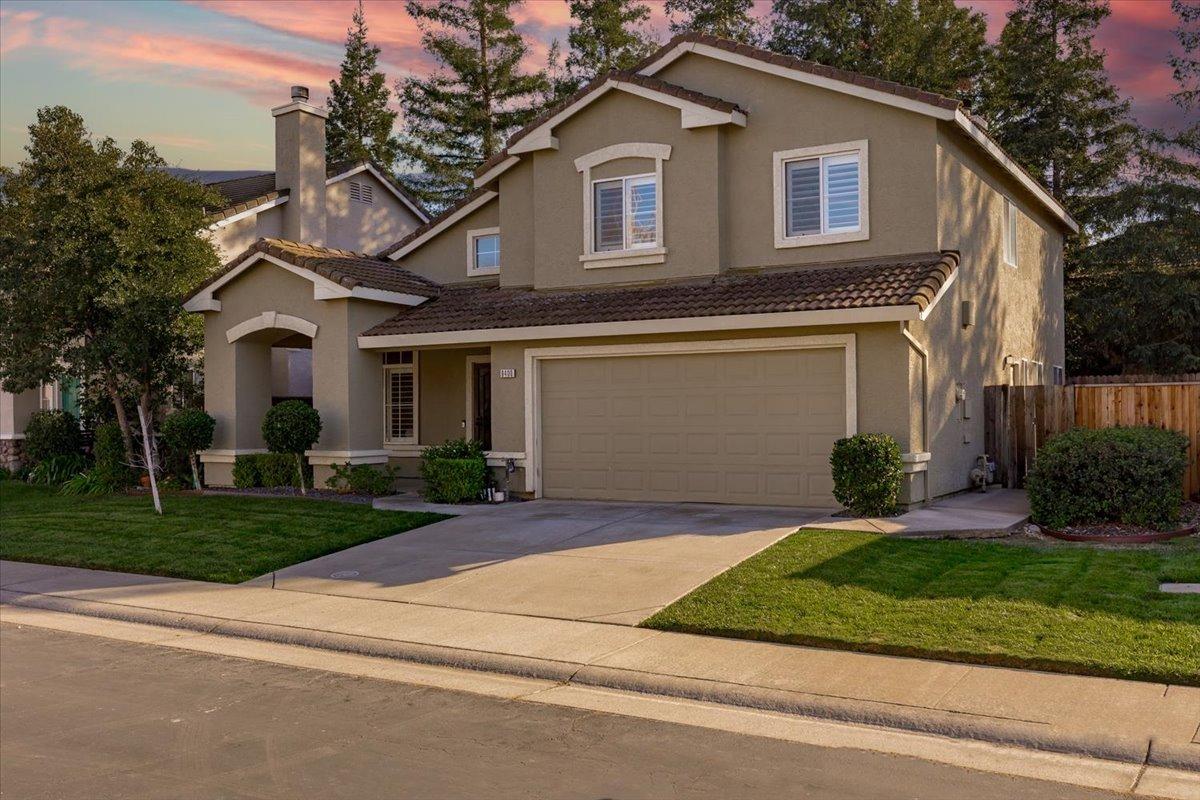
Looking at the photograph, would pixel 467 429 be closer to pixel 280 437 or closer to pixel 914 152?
pixel 280 437

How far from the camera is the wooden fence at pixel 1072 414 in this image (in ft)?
51.5

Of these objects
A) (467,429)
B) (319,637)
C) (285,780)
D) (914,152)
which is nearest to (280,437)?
(467,429)

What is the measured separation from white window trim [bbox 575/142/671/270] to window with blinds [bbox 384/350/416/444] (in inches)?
205

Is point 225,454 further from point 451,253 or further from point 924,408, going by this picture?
point 924,408

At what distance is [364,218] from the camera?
28594 mm

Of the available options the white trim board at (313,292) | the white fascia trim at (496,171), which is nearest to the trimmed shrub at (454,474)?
the white trim board at (313,292)

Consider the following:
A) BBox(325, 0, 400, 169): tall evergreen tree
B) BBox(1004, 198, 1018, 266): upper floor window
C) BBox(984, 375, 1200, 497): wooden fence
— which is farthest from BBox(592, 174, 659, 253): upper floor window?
BBox(325, 0, 400, 169): tall evergreen tree

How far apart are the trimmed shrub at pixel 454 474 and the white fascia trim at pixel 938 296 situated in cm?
729

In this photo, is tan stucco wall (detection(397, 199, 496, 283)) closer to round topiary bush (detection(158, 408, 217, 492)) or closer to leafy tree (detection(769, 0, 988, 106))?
round topiary bush (detection(158, 408, 217, 492))

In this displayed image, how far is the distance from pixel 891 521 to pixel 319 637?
24.8 ft

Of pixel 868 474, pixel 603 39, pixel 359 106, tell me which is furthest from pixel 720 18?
pixel 868 474

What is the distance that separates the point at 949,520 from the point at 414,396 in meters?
11.4

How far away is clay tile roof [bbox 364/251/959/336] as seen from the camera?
49.0 ft

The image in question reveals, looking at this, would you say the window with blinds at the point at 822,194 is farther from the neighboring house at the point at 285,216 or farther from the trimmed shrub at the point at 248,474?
the neighboring house at the point at 285,216
